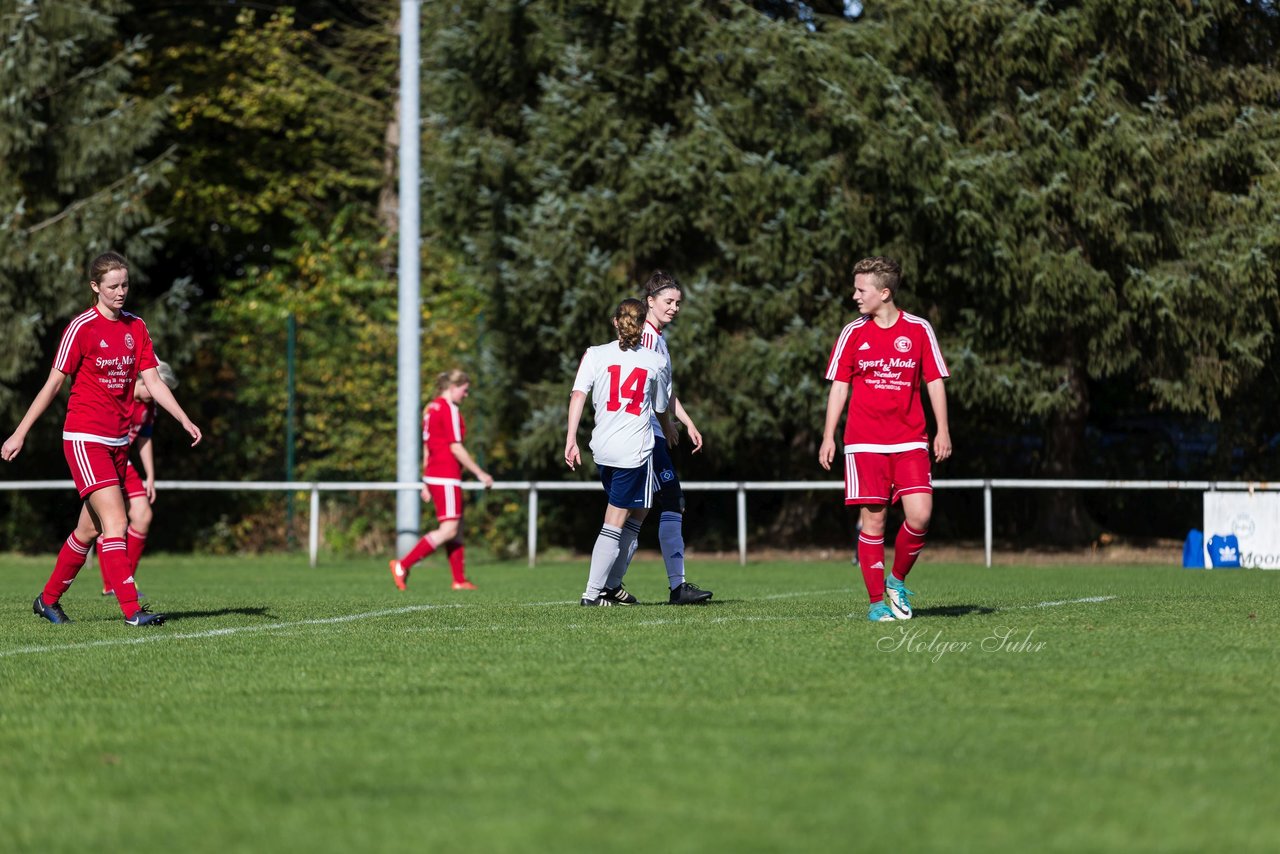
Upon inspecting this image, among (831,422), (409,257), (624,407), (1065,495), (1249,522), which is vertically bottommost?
(1249,522)

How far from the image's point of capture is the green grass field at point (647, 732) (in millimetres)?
4117

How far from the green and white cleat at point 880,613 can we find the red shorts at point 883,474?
0.63 m

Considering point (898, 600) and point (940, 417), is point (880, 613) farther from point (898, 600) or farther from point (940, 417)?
point (940, 417)

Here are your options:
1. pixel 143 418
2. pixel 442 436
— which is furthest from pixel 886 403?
pixel 442 436

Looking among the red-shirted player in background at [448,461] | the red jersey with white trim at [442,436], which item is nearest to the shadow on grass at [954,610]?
the red-shirted player in background at [448,461]

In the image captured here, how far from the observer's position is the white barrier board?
17.4m

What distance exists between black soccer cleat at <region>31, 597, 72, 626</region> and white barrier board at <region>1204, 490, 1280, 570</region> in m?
11.9

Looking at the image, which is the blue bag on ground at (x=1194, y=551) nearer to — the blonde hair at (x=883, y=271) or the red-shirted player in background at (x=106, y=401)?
the blonde hair at (x=883, y=271)

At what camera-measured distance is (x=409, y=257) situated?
19.9 meters

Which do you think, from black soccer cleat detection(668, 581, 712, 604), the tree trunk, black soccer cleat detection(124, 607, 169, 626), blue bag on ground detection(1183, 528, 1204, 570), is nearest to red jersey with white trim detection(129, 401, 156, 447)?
black soccer cleat detection(124, 607, 169, 626)

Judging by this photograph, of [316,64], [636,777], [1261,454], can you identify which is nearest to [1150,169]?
[1261,454]

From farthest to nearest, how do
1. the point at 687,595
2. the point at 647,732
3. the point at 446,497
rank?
the point at 446,497
the point at 687,595
the point at 647,732

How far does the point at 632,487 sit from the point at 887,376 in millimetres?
1985

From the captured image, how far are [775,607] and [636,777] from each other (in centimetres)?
628
